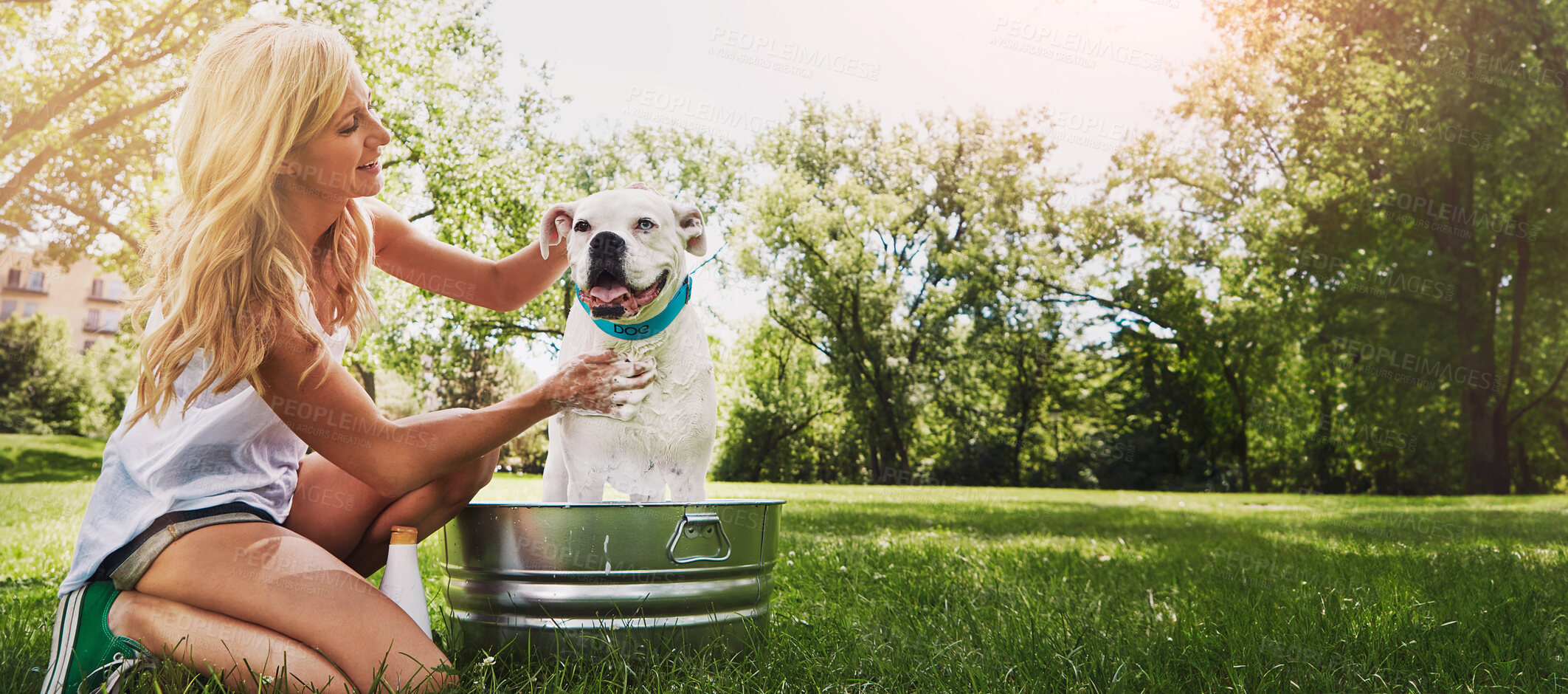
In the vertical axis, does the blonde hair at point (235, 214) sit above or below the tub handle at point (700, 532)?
above

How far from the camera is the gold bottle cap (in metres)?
2.14

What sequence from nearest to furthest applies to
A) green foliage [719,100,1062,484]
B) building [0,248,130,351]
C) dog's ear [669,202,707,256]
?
dog's ear [669,202,707,256] < green foliage [719,100,1062,484] < building [0,248,130,351]

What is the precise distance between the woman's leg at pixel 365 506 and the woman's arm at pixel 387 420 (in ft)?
0.61

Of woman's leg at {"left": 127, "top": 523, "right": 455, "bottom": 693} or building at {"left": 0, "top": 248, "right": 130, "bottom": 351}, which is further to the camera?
building at {"left": 0, "top": 248, "right": 130, "bottom": 351}

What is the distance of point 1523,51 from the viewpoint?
527 inches

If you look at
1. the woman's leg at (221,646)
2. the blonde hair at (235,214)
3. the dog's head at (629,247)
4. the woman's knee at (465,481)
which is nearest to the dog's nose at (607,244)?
the dog's head at (629,247)

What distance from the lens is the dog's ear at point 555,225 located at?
2.61 metres

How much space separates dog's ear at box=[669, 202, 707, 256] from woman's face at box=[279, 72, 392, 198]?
0.79 m

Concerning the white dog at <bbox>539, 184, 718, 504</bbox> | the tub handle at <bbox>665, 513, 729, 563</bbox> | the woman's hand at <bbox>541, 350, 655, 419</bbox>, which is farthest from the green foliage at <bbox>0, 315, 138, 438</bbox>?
the tub handle at <bbox>665, 513, 729, 563</bbox>

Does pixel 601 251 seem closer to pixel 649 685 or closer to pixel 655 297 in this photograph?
pixel 655 297

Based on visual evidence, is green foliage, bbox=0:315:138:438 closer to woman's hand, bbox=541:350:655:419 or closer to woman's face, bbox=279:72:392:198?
woman's face, bbox=279:72:392:198

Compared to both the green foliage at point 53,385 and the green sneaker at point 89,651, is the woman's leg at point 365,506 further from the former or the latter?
the green foliage at point 53,385

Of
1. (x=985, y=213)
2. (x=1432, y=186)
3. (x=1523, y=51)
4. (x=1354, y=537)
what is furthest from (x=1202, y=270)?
(x=1354, y=537)

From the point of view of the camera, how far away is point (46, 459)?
15797 millimetres
